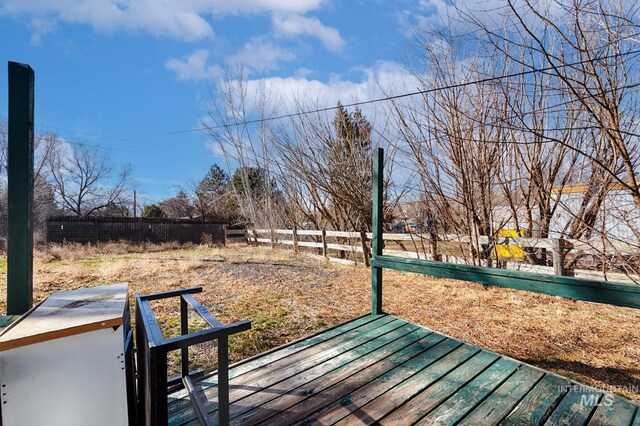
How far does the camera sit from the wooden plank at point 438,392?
1592 mm

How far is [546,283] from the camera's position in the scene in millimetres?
1853

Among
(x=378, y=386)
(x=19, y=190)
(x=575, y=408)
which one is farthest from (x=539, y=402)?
(x=19, y=190)

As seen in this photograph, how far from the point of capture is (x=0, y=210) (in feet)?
46.9

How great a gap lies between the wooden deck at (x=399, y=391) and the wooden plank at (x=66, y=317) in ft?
2.46

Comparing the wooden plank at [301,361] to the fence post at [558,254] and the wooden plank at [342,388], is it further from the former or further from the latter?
the fence post at [558,254]

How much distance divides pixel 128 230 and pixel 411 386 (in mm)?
13986

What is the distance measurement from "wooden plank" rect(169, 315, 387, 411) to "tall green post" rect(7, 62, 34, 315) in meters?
1.29

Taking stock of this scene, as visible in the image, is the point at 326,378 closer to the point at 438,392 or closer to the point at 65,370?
the point at 438,392

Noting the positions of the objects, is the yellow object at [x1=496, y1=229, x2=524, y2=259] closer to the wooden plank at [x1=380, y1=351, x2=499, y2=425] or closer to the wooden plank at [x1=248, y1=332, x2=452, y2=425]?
the wooden plank at [x1=380, y1=351, x2=499, y2=425]

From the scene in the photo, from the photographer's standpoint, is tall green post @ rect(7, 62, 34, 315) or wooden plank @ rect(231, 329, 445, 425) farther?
tall green post @ rect(7, 62, 34, 315)

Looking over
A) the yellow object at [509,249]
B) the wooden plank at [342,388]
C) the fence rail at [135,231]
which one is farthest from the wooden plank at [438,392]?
the fence rail at [135,231]

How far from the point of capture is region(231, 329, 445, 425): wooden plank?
64.8 inches

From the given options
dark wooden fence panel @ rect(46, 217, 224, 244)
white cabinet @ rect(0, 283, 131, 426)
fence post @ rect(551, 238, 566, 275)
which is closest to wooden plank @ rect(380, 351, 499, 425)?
white cabinet @ rect(0, 283, 131, 426)

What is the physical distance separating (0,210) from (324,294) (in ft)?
58.6
